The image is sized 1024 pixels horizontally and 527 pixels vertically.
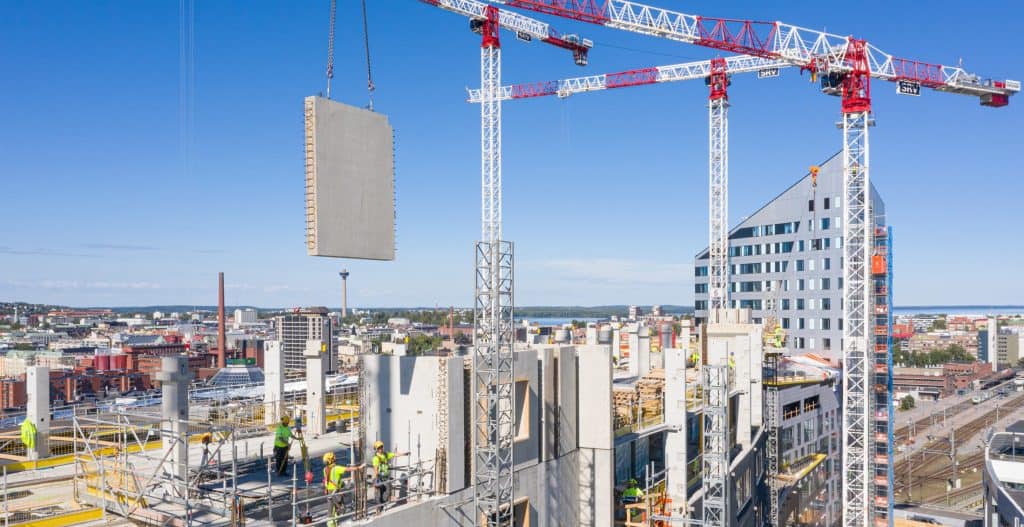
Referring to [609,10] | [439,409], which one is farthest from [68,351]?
[439,409]

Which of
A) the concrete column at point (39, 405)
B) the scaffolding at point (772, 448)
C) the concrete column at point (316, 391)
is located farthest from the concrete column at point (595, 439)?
the scaffolding at point (772, 448)

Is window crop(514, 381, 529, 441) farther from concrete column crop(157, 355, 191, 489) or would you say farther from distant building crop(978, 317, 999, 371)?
distant building crop(978, 317, 999, 371)

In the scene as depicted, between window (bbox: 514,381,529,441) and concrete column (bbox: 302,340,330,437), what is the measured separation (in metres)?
9.19

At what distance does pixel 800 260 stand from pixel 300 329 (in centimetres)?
12932

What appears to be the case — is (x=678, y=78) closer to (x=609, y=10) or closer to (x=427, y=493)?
(x=609, y=10)

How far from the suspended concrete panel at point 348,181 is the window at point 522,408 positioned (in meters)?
4.92

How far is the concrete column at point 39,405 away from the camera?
21.8 m

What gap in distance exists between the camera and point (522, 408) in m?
21.6

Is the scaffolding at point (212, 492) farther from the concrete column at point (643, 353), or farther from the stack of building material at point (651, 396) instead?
the concrete column at point (643, 353)

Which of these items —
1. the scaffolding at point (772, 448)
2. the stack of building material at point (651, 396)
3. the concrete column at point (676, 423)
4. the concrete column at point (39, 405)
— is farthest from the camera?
the scaffolding at point (772, 448)

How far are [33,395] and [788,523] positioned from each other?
129 ft

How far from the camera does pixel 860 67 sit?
42.3 m

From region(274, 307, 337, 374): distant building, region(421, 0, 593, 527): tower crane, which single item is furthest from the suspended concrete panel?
region(274, 307, 337, 374): distant building

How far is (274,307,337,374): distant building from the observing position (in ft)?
504
